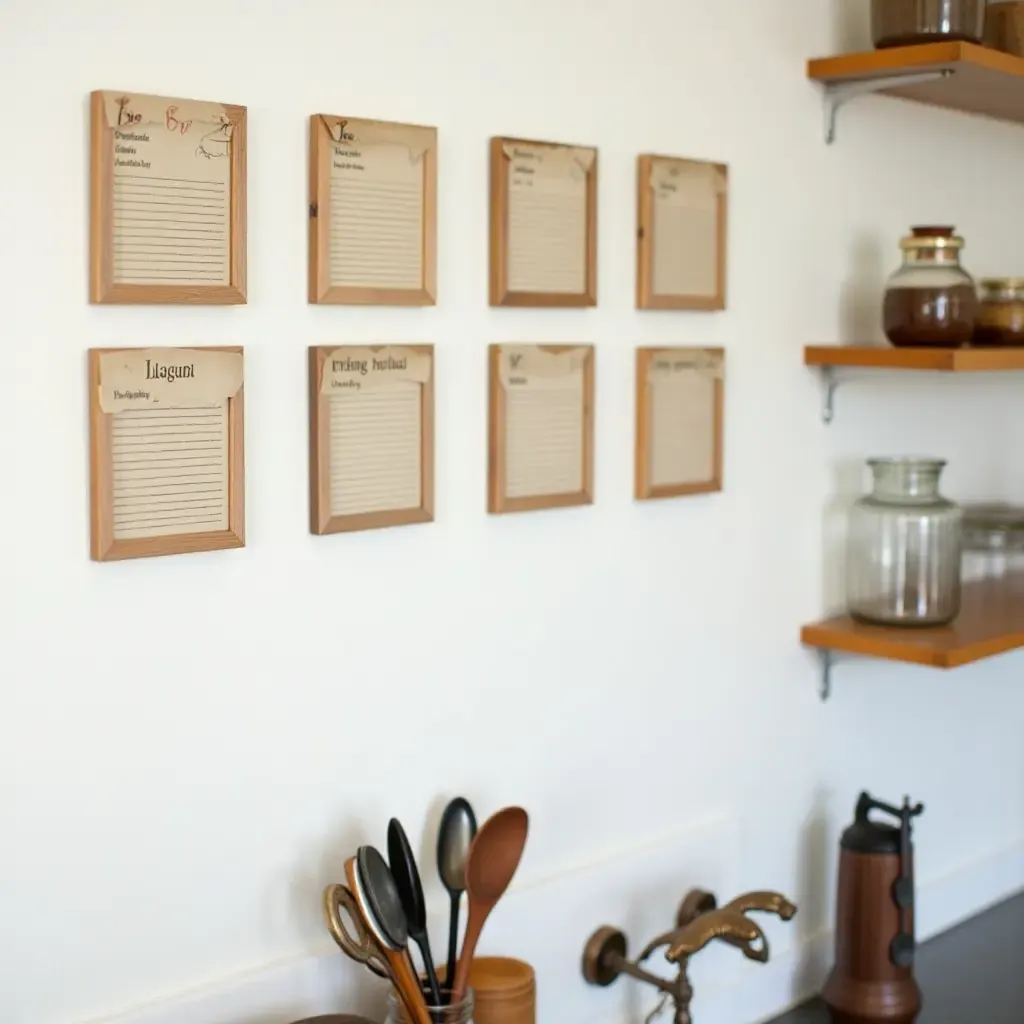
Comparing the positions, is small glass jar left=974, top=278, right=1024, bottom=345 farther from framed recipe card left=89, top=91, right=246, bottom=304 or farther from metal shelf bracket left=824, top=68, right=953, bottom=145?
framed recipe card left=89, top=91, right=246, bottom=304

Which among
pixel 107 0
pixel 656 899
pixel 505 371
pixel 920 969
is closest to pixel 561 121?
pixel 505 371

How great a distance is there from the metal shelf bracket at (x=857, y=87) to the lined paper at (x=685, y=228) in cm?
25

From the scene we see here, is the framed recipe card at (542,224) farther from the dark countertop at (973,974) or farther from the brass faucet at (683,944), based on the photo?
the dark countertop at (973,974)

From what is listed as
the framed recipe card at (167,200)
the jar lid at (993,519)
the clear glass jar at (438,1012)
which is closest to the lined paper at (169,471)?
the framed recipe card at (167,200)

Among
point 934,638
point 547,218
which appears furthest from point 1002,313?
point 547,218

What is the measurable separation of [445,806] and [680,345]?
0.61 m

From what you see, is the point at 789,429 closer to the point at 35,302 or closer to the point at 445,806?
the point at 445,806

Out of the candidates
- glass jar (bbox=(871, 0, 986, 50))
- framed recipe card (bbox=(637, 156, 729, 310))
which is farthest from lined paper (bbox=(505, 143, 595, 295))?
glass jar (bbox=(871, 0, 986, 50))

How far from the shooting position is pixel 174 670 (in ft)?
4.34

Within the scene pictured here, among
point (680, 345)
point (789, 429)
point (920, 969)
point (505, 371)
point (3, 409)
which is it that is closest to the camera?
point (3, 409)

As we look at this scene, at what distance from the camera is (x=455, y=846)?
1522mm

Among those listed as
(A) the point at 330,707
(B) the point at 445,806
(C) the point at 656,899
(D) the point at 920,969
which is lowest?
(D) the point at 920,969

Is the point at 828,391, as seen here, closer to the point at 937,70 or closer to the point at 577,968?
the point at 937,70

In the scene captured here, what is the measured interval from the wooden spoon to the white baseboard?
5.1 inches
